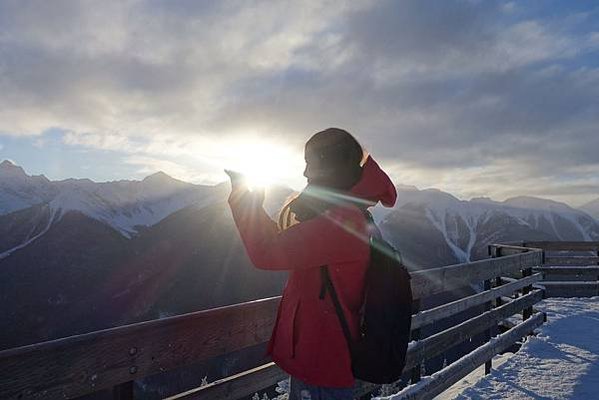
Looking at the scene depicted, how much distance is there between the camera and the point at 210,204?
17938 centimetres

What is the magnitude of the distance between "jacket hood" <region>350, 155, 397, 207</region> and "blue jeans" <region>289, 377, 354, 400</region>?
106cm

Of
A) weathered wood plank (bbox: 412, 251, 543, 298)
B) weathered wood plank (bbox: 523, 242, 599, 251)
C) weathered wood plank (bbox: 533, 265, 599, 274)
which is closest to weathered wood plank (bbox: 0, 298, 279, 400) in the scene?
weathered wood plank (bbox: 412, 251, 543, 298)

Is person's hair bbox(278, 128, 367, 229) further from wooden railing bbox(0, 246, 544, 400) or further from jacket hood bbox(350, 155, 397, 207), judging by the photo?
wooden railing bbox(0, 246, 544, 400)

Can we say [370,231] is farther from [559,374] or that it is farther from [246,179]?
[559,374]

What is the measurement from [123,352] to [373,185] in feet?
5.38

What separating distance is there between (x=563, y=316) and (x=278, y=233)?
10.7 meters

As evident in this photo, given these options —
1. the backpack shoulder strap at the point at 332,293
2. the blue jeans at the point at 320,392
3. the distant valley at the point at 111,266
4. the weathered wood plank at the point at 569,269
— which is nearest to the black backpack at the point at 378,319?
the backpack shoulder strap at the point at 332,293

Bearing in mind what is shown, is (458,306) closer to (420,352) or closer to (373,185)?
(420,352)

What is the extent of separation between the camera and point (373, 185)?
2584mm

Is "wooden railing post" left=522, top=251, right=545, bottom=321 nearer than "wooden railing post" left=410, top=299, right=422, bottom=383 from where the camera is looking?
No

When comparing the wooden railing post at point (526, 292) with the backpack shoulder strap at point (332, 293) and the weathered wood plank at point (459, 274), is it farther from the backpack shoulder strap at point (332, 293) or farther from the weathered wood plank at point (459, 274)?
the backpack shoulder strap at point (332, 293)

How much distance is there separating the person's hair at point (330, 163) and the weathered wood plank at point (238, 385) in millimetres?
1376

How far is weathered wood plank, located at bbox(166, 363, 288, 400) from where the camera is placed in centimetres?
299

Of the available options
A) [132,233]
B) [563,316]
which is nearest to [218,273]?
[132,233]
